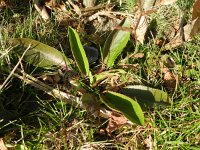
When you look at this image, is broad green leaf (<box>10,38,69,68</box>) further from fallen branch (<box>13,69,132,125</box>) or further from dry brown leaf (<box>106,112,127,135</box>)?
dry brown leaf (<box>106,112,127,135</box>)

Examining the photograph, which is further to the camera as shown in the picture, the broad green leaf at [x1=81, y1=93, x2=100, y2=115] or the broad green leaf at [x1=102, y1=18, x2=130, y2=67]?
the broad green leaf at [x1=102, y1=18, x2=130, y2=67]

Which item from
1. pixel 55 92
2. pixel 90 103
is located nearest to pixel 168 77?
pixel 90 103

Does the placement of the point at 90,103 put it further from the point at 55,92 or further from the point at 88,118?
the point at 55,92

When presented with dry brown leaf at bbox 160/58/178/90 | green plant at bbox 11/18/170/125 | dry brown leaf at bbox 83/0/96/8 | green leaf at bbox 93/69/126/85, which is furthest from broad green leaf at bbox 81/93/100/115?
dry brown leaf at bbox 83/0/96/8

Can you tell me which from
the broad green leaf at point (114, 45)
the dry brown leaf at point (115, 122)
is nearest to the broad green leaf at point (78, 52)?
the broad green leaf at point (114, 45)

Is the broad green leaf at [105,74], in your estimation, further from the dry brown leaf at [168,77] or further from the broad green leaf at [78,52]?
the dry brown leaf at [168,77]
